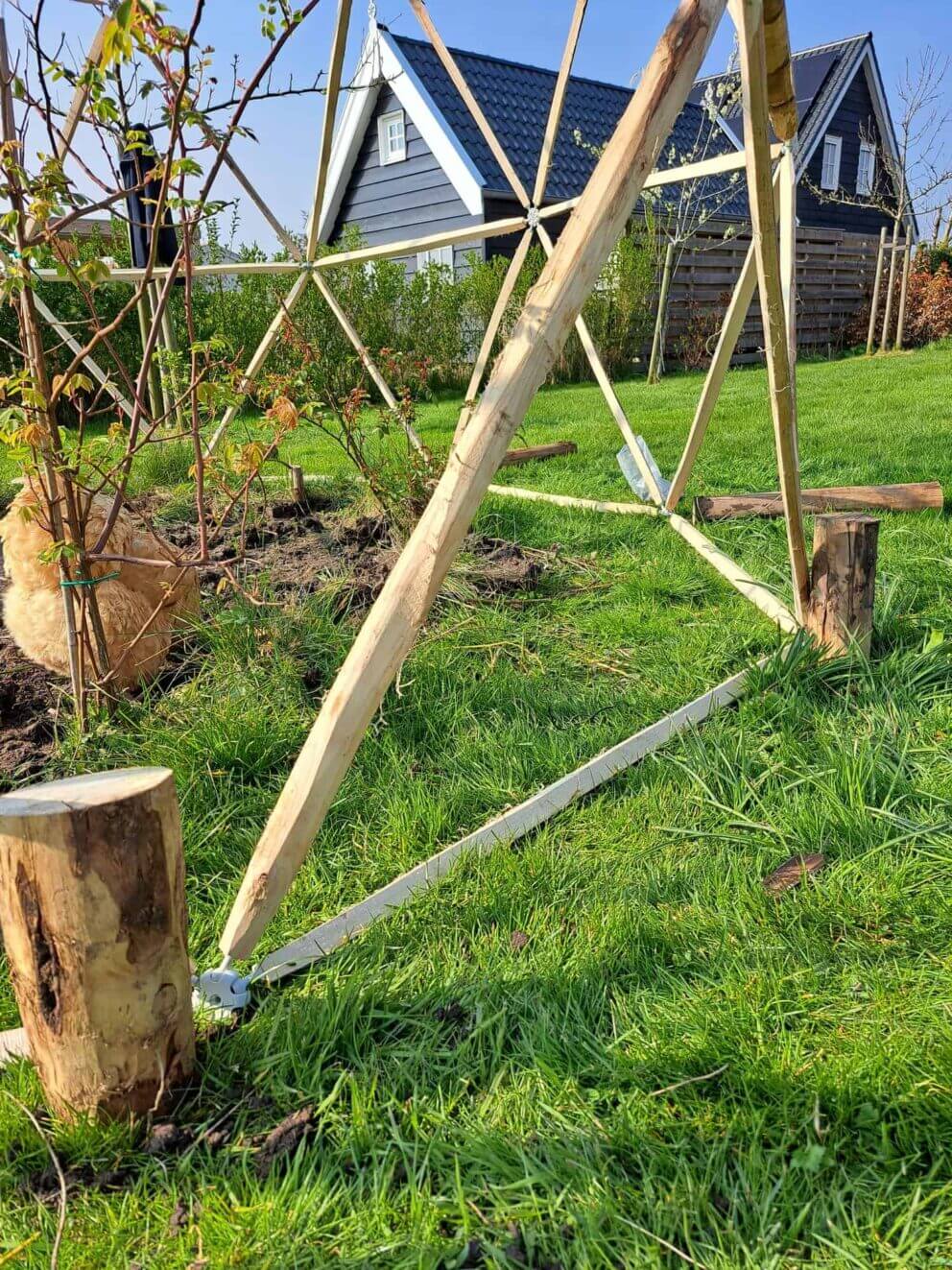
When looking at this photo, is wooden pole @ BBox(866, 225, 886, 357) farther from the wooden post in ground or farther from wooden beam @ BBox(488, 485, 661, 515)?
wooden beam @ BBox(488, 485, 661, 515)

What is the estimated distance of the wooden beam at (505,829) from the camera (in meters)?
1.83

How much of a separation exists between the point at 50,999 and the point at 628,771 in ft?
5.12

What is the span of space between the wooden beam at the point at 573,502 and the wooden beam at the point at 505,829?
1981 mm

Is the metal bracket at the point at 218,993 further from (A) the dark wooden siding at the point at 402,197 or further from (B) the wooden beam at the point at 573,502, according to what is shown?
(A) the dark wooden siding at the point at 402,197

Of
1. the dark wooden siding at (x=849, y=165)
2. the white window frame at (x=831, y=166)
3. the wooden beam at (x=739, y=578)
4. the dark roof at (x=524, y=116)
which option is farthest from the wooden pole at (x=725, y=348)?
the white window frame at (x=831, y=166)

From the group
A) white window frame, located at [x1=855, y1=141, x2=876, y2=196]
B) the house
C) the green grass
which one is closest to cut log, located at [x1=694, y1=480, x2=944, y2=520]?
the green grass

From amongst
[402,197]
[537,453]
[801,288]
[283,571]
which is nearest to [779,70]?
[283,571]

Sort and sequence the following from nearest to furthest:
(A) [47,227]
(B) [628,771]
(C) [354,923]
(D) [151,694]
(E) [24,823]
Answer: (E) [24,823], (C) [354,923], (A) [47,227], (B) [628,771], (D) [151,694]

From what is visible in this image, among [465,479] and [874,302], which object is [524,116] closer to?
A: [874,302]

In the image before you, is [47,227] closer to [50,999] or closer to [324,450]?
[50,999]

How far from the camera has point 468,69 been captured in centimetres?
1409

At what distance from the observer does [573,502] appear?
5012 millimetres

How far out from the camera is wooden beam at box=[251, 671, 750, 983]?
183cm

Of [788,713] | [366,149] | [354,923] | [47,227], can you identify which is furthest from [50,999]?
[366,149]
